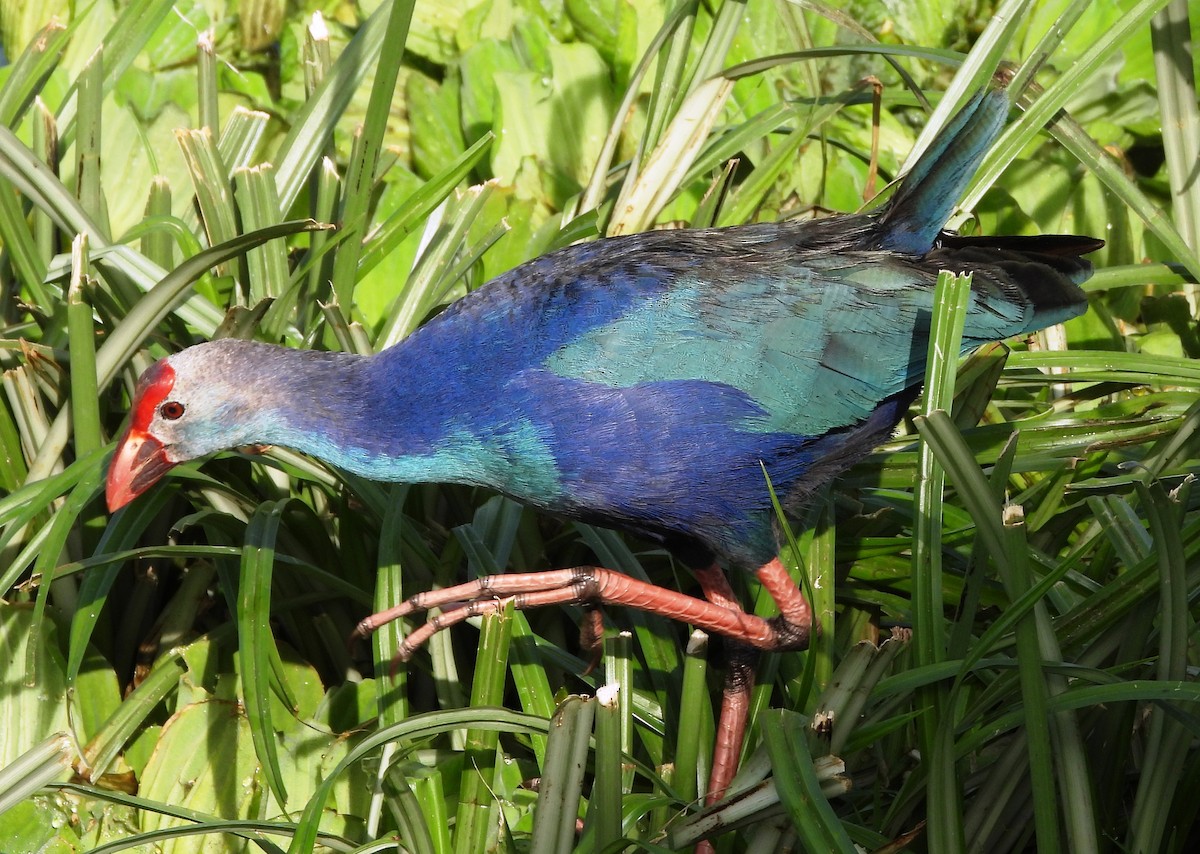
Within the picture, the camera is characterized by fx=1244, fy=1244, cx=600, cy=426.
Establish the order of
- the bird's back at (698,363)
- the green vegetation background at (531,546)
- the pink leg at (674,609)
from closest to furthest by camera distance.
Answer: the green vegetation background at (531,546) < the bird's back at (698,363) < the pink leg at (674,609)

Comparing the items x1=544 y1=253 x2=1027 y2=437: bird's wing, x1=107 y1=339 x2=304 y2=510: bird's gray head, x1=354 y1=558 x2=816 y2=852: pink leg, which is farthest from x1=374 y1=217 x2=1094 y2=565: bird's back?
x1=107 y1=339 x2=304 y2=510: bird's gray head

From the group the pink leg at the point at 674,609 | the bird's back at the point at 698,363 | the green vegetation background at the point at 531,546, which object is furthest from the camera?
the pink leg at the point at 674,609

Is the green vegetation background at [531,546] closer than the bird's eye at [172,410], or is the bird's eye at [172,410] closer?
the green vegetation background at [531,546]

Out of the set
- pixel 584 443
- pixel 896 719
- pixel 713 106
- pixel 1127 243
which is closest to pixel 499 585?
pixel 584 443

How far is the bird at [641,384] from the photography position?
2035 mm

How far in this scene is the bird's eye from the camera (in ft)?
6.76

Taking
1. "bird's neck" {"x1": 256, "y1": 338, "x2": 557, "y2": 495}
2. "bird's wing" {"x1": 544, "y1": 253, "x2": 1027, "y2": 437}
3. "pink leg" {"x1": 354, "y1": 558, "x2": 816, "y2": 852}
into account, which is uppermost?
"bird's wing" {"x1": 544, "y1": 253, "x2": 1027, "y2": 437}

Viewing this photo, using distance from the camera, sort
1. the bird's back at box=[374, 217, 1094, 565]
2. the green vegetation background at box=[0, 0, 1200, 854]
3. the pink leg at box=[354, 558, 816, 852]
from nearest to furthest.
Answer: the green vegetation background at box=[0, 0, 1200, 854], the bird's back at box=[374, 217, 1094, 565], the pink leg at box=[354, 558, 816, 852]

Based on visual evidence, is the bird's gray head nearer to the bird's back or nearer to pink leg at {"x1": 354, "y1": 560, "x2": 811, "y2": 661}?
the bird's back

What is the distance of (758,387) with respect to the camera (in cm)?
208

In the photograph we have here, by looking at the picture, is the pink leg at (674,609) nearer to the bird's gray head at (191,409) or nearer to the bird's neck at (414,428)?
the bird's neck at (414,428)

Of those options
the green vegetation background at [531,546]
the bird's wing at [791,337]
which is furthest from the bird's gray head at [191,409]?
the bird's wing at [791,337]

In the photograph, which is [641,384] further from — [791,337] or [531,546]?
[531,546]

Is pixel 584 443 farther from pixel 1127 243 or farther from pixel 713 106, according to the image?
pixel 1127 243
